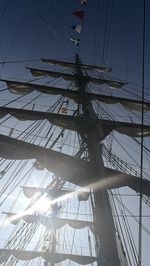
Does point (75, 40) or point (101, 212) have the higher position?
point (75, 40)

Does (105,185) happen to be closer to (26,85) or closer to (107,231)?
(107,231)

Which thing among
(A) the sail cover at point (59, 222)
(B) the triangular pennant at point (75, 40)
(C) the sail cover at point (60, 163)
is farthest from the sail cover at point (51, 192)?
(B) the triangular pennant at point (75, 40)

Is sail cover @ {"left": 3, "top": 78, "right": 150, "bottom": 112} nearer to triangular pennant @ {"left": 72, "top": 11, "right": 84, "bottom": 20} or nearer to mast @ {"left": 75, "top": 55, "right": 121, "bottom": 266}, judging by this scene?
mast @ {"left": 75, "top": 55, "right": 121, "bottom": 266}

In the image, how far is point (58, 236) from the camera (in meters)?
21.0

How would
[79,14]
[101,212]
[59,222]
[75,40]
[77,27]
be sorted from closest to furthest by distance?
1. [101,212]
2. [79,14]
3. [77,27]
4. [75,40]
5. [59,222]

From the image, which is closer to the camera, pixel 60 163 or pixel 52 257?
pixel 60 163

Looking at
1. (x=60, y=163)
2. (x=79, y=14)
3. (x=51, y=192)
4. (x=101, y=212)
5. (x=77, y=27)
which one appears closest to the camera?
(x=101, y=212)

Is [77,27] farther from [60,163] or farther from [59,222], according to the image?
[59,222]

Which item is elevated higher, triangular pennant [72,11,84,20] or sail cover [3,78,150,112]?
triangular pennant [72,11,84,20]

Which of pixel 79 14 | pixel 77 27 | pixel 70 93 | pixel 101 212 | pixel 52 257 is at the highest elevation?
pixel 79 14

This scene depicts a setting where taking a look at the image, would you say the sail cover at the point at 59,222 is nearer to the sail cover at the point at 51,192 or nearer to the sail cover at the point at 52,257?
the sail cover at the point at 51,192

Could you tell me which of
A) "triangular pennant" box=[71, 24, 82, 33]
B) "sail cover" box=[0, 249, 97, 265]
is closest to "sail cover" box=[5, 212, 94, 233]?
"sail cover" box=[0, 249, 97, 265]

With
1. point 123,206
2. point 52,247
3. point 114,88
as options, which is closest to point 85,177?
point 123,206

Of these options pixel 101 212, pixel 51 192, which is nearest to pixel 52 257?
pixel 51 192
